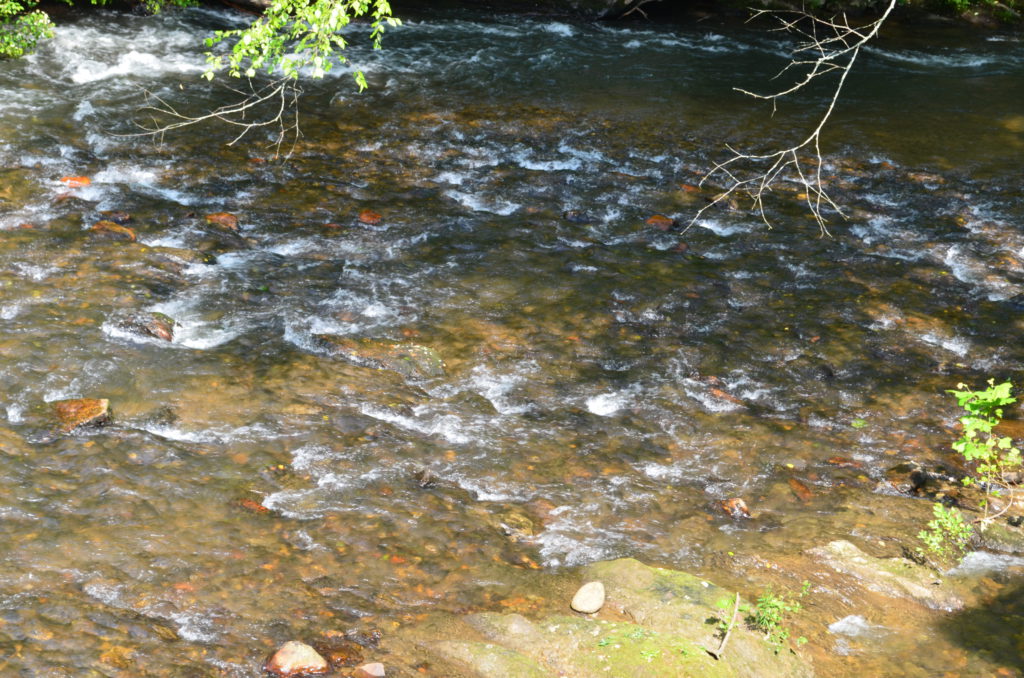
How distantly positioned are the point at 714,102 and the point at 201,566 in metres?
A: 13.4

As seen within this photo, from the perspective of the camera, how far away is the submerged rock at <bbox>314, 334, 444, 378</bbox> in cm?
834

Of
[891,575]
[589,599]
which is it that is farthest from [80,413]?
[891,575]

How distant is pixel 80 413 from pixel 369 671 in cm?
362

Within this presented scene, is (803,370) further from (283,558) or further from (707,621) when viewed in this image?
(283,558)

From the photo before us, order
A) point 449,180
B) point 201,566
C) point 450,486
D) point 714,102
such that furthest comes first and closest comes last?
point 714,102 < point 449,180 < point 450,486 < point 201,566

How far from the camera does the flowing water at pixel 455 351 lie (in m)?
5.70

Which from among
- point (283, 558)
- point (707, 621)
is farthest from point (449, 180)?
point (707, 621)

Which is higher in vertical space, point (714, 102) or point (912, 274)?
point (714, 102)

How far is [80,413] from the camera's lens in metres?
6.97

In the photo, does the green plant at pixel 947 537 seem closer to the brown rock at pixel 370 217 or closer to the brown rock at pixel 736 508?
the brown rock at pixel 736 508

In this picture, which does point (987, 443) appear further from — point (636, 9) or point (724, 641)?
point (636, 9)

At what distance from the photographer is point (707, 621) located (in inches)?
209

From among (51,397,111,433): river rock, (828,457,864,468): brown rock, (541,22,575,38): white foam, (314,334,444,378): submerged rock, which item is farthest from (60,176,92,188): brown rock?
(541,22,575,38): white foam

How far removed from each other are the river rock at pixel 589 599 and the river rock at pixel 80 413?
407 cm
